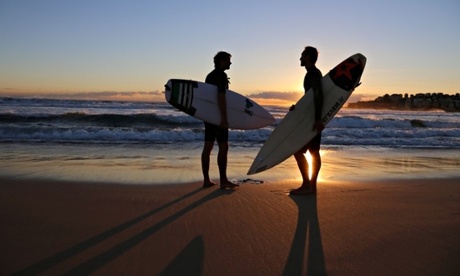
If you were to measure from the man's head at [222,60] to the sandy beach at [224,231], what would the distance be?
4.30 feet

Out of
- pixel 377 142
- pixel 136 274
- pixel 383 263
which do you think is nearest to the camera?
pixel 136 274

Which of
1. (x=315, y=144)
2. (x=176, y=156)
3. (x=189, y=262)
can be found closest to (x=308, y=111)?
(x=315, y=144)

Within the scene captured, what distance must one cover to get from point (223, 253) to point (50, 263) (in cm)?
95

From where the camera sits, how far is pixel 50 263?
245cm

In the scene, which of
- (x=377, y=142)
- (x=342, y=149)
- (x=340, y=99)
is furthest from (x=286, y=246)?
(x=377, y=142)

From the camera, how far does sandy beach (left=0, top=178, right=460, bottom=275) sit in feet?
8.08

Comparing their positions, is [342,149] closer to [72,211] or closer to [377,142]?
[377,142]

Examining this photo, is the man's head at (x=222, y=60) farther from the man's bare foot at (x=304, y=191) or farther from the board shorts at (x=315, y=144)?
the man's bare foot at (x=304, y=191)

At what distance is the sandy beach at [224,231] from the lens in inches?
97.0

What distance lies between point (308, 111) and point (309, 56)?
0.76 metres

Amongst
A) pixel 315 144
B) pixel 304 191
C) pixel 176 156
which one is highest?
pixel 315 144

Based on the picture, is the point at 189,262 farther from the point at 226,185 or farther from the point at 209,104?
the point at 209,104

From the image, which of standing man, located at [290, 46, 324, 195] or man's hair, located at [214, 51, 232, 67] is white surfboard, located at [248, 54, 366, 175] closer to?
standing man, located at [290, 46, 324, 195]

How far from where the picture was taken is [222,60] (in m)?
4.81
